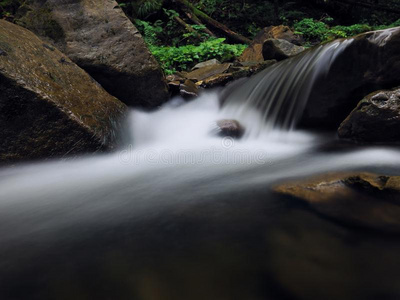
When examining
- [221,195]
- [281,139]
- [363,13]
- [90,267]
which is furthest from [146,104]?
[363,13]

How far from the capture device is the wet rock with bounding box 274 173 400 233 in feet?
5.59

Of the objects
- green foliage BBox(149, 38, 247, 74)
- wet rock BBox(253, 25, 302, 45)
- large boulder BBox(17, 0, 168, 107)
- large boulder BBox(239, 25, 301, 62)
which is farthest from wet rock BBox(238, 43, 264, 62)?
large boulder BBox(17, 0, 168, 107)

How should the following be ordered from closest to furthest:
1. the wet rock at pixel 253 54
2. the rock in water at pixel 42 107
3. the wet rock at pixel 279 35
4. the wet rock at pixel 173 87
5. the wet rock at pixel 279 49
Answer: the rock in water at pixel 42 107 < the wet rock at pixel 173 87 < the wet rock at pixel 279 49 < the wet rock at pixel 253 54 < the wet rock at pixel 279 35

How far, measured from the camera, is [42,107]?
3115 millimetres

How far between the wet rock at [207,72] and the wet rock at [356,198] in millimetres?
5208

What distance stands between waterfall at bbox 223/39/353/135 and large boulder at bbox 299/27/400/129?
74 mm

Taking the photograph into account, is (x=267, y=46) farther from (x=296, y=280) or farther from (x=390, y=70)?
(x=296, y=280)

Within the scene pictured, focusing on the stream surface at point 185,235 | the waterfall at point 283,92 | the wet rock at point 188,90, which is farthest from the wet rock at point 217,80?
the stream surface at point 185,235

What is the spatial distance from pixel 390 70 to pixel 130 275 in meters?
3.99

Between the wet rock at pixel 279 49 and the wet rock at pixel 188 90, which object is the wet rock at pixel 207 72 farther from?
the wet rock at pixel 279 49

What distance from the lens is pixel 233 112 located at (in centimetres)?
553

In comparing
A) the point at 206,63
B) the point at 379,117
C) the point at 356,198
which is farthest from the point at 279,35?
the point at 356,198

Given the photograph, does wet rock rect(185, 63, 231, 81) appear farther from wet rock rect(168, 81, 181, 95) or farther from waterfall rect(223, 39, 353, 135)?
waterfall rect(223, 39, 353, 135)

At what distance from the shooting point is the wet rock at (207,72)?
7.00m
